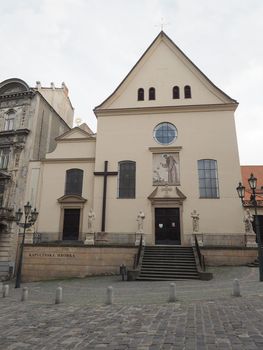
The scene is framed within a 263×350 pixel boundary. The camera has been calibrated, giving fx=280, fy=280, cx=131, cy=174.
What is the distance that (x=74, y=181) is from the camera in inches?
981

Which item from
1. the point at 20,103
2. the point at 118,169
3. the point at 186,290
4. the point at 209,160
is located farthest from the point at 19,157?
the point at 186,290

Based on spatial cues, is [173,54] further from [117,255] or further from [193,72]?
[117,255]

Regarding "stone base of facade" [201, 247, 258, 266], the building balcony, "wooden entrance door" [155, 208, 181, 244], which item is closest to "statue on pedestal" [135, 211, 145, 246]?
"wooden entrance door" [155, 208, 181, 244]

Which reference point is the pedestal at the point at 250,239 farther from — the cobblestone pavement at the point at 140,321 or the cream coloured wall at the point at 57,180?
the cream coloured wall at the point at 57,180

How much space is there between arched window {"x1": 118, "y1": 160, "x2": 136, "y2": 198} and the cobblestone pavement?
39.9 feet

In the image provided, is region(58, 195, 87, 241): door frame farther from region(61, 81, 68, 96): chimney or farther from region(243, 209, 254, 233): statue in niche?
region(61, 81, 68, 96): chimney

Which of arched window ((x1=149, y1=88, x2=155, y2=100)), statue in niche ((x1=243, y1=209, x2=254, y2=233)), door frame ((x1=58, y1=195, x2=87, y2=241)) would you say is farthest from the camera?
arched window ((x1=149, y1=88, x2=155, y2=100))

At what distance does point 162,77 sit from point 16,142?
15018 mm

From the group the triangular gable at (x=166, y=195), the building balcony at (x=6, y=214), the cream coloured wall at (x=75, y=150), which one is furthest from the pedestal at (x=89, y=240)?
the cream coloured wall at (x=75, y=150)

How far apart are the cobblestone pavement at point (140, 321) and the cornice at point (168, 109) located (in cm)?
1666

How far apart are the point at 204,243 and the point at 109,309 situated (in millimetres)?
13998

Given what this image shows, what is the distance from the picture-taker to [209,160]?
77.1 feet

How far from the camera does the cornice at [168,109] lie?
24406 mm

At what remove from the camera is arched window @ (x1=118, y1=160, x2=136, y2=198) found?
930 inches
